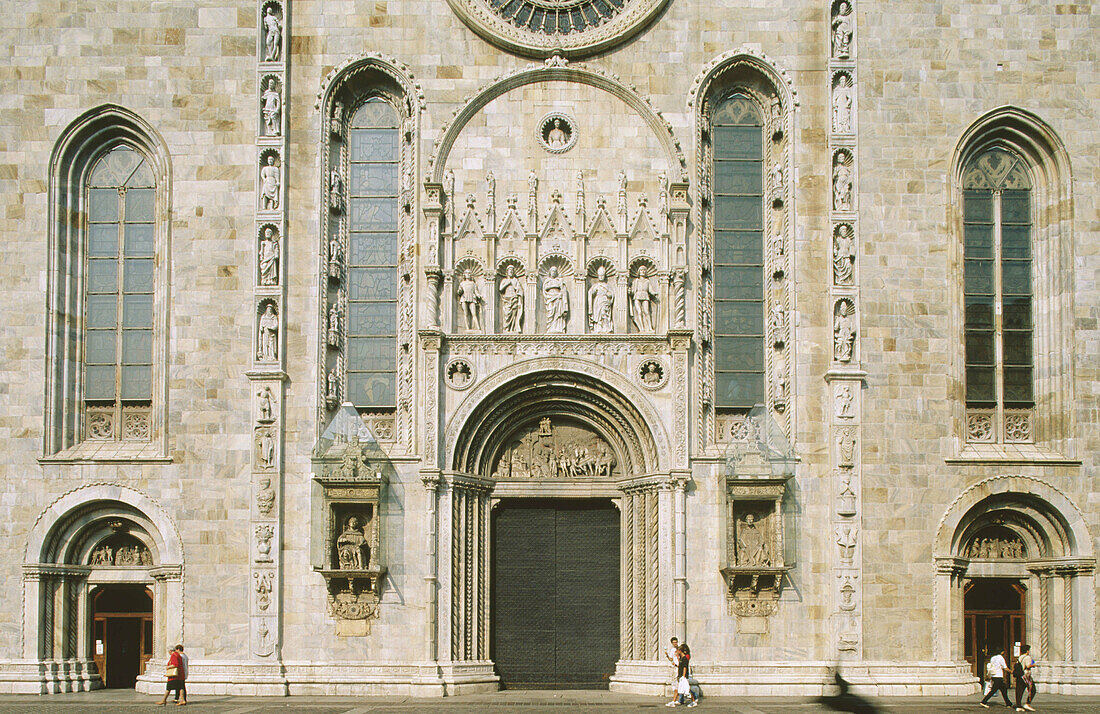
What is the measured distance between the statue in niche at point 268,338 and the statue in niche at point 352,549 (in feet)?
13.2

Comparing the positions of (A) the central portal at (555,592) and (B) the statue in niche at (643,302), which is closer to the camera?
(A) the central portal at (555,592)

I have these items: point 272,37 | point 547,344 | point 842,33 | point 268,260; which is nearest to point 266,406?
point 268,260

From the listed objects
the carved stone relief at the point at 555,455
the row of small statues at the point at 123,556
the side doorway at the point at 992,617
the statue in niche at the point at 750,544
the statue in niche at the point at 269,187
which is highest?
the statue in niche at the point at 269,187

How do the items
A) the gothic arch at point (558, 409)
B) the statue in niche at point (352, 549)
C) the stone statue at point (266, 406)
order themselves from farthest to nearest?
1. the gothic arch at point (558, 409)
2. the stone statue at point (266, 406)
3. the statue in niche at point (352, 549)

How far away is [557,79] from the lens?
93.5 ft

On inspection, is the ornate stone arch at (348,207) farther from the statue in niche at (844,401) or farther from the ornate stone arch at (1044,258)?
the ornate stone arch at (1044,258)

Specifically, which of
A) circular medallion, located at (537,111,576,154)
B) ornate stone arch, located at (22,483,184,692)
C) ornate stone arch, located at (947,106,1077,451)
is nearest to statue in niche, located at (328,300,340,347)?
ornate stone arch, located at (22,483,184,692)

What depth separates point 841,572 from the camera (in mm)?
26719

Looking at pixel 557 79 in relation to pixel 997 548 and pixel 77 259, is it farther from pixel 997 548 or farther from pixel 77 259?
pixel 997 548

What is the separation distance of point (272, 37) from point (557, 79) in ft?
21.4

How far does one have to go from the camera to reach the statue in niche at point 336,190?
28.3 metres

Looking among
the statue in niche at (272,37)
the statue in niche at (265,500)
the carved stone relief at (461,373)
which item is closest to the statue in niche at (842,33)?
the carved stone relief at (461,373)

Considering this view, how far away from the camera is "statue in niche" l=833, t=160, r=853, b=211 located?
90.9ft

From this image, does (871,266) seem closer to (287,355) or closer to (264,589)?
(287,355)
